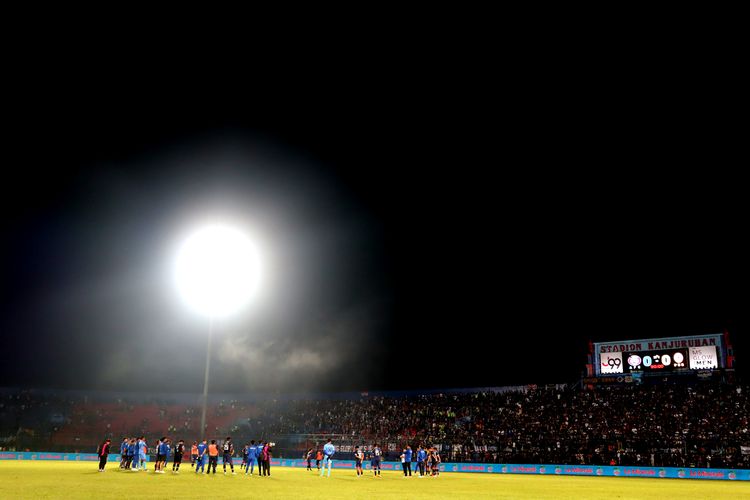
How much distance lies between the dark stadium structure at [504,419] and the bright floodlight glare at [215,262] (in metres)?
17.3

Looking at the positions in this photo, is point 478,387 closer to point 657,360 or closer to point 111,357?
point 657,360

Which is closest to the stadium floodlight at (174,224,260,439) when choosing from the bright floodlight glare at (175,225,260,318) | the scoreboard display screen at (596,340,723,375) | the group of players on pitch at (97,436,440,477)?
the bright floodlight glare at (175,225,260,318)

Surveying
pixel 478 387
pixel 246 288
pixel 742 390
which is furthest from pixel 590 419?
pixel 246 288

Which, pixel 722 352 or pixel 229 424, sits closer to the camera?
pixel 722 352

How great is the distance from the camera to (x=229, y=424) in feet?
256

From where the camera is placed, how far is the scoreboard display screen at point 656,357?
54188 mm

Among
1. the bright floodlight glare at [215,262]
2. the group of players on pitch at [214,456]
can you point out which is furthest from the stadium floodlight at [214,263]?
the group of players on pitch at [214,456]

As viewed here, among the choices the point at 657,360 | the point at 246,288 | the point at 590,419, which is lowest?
the point at 590,419

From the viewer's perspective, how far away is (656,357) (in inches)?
2221

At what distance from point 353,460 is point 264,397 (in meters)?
32.1

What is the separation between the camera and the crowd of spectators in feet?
143

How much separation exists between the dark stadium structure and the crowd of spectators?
0.31 ft

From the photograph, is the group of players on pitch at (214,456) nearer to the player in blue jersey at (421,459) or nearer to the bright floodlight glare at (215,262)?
the player in blue jersey at (421,459)

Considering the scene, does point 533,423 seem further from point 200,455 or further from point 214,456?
point 200,455
